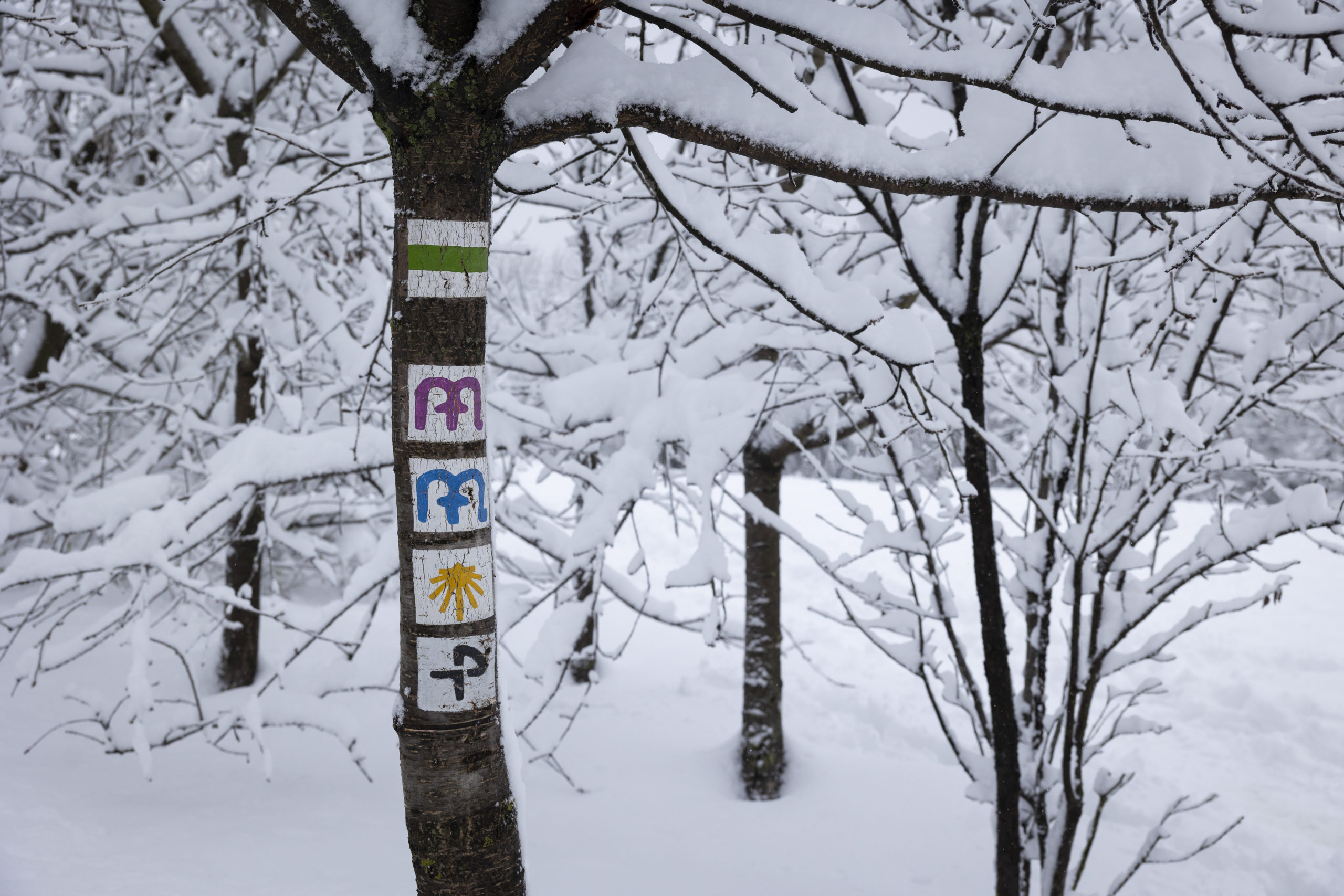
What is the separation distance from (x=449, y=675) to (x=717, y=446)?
177 centimetres

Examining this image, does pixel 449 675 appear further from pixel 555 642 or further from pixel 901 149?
pixel 555 642

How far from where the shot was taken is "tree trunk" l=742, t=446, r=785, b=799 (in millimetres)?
4789

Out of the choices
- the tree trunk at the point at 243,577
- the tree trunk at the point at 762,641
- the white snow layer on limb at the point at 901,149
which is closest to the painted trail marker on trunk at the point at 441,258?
the white snow layer on limb at the point at 901,149

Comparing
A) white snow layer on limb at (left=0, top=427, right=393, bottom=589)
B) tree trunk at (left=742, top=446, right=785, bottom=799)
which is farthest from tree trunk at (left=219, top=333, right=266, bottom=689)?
tree trunk at (left=742, top=446, right=785, bottom=799)

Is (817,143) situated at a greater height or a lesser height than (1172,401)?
greater

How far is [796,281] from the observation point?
167cm

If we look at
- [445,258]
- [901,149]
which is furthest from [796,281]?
[445,258]

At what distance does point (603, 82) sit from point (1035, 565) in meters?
2.06

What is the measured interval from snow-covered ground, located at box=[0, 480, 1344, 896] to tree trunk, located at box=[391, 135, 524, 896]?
0.38 meters

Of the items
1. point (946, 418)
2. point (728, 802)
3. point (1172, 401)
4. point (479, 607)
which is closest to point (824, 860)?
point (728, 802)

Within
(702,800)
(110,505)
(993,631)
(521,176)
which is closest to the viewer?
(521,176)

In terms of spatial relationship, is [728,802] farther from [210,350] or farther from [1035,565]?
[210,350]

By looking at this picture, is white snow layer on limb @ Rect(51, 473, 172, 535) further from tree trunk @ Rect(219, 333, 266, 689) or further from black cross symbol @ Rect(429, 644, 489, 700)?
black cross symbol @ Rect(429, 644, 489, 700)

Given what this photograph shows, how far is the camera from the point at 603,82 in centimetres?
143
